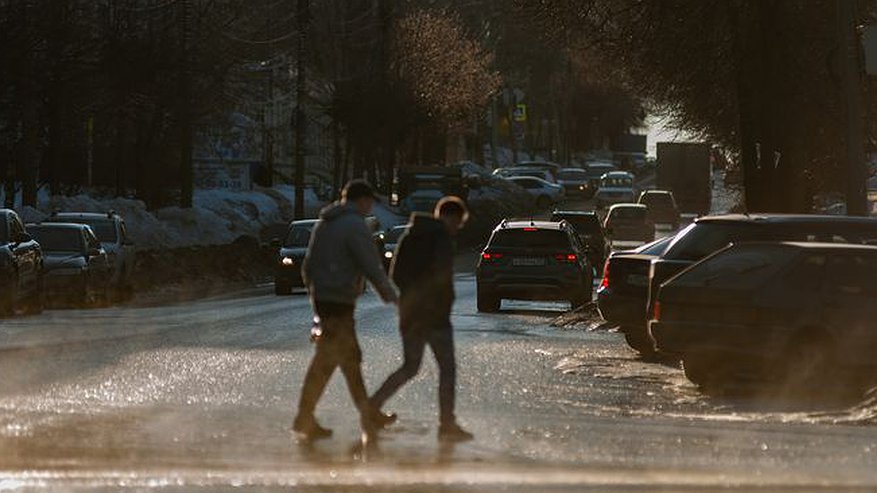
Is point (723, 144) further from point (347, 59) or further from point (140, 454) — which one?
point (140, 454)

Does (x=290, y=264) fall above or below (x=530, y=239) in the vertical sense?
below

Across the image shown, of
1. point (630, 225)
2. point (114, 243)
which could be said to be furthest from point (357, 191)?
point (630, 225)

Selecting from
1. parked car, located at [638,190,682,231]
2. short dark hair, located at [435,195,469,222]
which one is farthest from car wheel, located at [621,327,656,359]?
parked car, located at [638,190,682,231]

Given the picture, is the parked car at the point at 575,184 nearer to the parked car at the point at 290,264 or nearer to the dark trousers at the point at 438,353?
the parked car at the point at 290,264

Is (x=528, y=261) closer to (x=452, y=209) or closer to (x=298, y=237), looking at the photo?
(x=298, y=237)

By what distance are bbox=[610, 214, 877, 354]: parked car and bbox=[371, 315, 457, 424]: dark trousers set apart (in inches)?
296

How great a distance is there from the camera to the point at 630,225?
68.9 metres

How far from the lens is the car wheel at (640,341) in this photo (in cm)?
2525

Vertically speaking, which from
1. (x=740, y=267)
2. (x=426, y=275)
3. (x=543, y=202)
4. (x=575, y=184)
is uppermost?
(x=426, y=275)

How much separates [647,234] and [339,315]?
5467 cm

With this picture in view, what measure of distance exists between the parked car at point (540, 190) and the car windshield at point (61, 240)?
61908mm

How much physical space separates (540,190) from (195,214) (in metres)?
42.3

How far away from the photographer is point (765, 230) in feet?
74.4

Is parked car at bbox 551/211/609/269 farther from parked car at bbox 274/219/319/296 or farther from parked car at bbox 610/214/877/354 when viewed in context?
parked car at bbox 610/214/877/354
